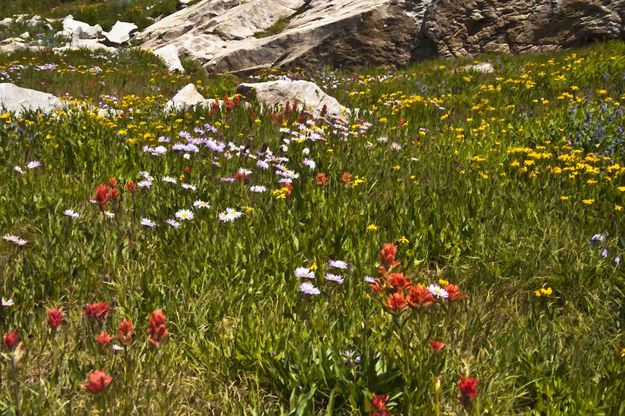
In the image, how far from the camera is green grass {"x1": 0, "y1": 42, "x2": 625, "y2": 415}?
245 cm

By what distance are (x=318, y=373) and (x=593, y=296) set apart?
6.27 ft

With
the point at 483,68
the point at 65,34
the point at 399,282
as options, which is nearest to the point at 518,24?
the point at 483,68

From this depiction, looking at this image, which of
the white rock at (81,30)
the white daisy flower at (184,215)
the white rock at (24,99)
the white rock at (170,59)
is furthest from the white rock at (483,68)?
the white rock at (81,30)

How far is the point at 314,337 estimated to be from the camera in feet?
8.92

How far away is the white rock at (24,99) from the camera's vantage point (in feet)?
25.1

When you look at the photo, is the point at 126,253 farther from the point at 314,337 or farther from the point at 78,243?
the point at 314,337

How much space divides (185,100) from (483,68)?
24.8 ft

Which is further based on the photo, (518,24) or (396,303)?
(518,24)

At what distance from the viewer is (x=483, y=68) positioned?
42.4 ft

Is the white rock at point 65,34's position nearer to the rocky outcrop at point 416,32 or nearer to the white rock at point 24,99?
the rocky outcrop at point 416,32

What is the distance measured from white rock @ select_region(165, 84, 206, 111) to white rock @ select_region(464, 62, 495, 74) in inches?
250

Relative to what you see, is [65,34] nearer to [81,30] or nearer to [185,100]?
[81,30]

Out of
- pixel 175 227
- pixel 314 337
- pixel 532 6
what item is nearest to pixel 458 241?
pixel 314 337

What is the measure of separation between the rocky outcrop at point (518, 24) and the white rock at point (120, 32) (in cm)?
1581
